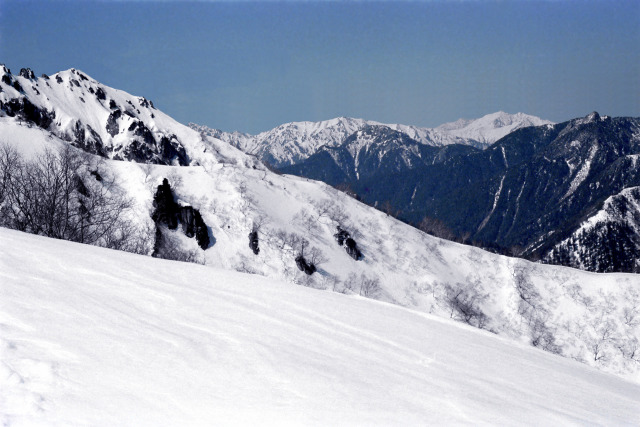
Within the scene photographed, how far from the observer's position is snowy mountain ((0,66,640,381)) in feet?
184

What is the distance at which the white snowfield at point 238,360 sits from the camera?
377 cm

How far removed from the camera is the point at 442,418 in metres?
4.28

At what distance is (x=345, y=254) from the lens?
6575 cm

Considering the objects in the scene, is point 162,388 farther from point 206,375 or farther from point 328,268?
point 328,268

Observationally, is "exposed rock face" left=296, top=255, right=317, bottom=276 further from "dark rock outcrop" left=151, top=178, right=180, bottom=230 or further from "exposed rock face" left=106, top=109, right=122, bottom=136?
"exposed rock face" left=106, top=109, right=122, bottom=136

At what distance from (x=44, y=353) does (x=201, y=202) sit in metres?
63.6

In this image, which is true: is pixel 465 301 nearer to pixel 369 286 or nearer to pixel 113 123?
pixel 369 286

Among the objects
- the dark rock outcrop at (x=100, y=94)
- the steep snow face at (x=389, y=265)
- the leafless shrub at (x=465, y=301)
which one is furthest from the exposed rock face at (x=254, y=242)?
the dark rock outcrop at (x=100, y=94)

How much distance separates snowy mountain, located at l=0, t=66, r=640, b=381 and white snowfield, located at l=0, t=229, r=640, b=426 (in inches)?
1716

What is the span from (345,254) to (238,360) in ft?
201

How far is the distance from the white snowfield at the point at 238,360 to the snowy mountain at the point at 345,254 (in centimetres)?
4358

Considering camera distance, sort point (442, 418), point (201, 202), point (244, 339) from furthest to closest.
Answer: point (201, 202), point (244, 339), point (442, 418)

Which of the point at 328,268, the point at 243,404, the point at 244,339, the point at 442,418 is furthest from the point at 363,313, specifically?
the point at 328,268

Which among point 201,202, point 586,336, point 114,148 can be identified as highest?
point 114,148
